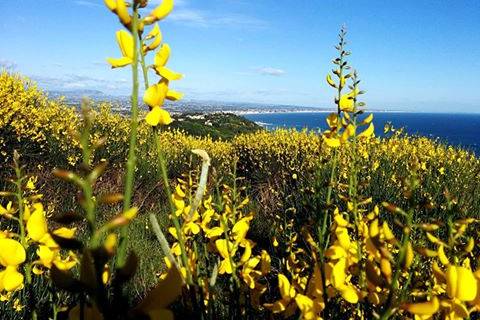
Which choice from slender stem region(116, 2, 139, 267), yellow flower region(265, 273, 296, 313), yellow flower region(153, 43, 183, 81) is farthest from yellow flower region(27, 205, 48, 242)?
yellow flower region(265, 273, 296, 313)

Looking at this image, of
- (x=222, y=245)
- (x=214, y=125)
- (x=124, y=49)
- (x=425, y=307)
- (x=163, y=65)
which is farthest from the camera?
(x=214, y=125)

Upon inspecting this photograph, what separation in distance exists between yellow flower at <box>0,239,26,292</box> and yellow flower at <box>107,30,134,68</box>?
1.50ft

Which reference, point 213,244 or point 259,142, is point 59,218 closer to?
point 213,244

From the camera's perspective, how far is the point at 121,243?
A: 2.06 ft

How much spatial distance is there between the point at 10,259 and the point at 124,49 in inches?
21.1

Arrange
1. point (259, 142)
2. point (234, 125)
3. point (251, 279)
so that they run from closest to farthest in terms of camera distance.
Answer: point (251, 279), point (259, 142), point (234, 125)

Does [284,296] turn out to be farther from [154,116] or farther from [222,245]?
[154,116]

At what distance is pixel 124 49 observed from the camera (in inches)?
32.6

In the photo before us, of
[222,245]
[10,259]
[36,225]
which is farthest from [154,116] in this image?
[222,245]

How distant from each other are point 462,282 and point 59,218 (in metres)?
0.77

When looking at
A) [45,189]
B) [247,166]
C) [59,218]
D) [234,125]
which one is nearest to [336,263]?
[59,218]

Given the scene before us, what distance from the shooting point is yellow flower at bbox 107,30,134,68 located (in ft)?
2.69

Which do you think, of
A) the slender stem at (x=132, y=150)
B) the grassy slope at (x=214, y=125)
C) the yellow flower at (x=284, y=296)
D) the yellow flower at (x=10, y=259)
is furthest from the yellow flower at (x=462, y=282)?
the grassy slope at (x=214, y=125)

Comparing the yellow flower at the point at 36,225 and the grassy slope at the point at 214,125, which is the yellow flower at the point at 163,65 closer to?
the yellow flower at the point at 36,225
